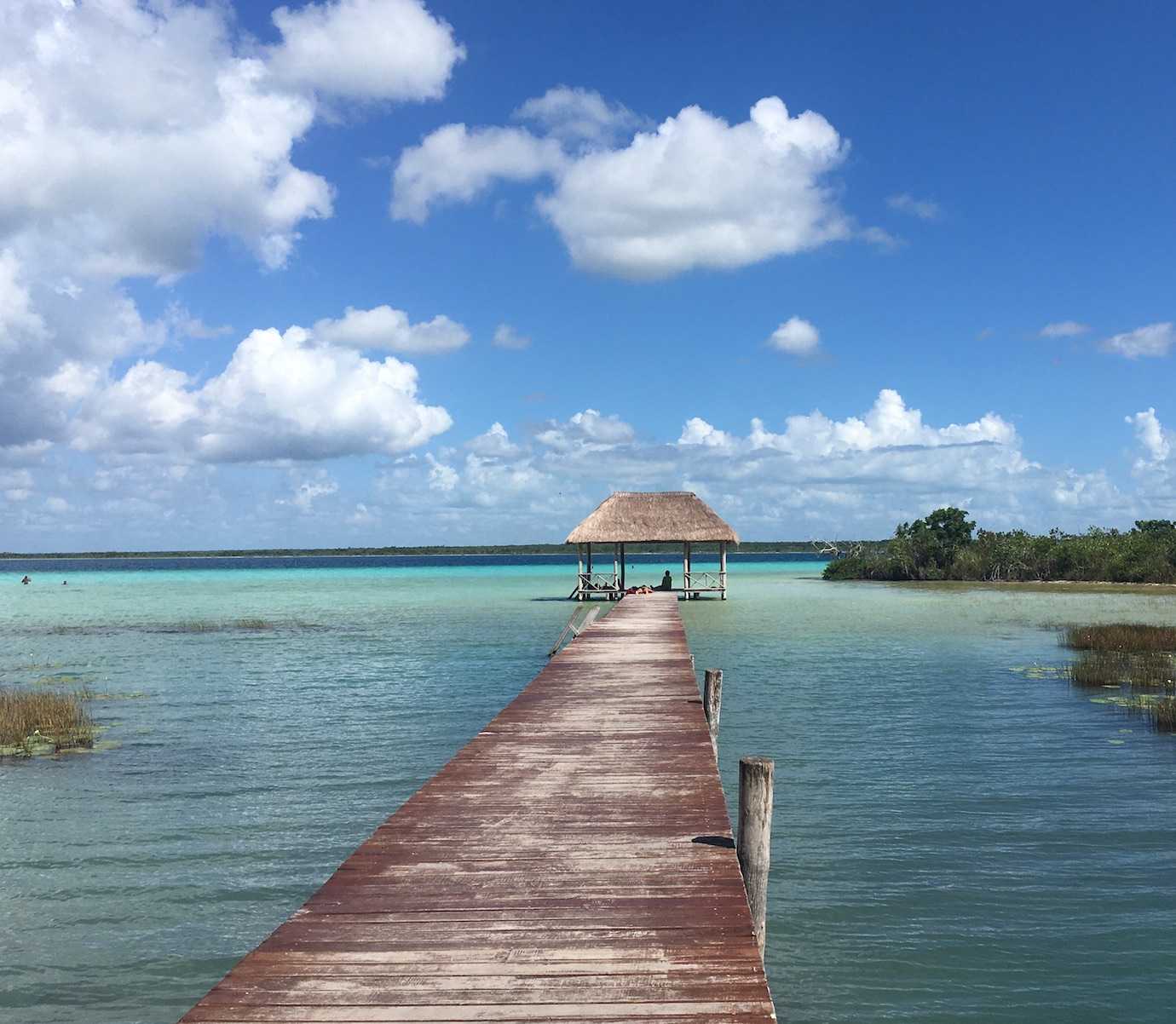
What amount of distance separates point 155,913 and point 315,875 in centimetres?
124

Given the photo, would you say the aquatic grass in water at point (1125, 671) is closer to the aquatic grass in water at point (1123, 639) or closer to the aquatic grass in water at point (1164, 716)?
the aquatic grass in water at point (1123, 639)

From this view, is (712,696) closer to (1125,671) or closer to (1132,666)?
(1125,671)

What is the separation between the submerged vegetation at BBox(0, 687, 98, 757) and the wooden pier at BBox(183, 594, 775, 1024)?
7.66 meters

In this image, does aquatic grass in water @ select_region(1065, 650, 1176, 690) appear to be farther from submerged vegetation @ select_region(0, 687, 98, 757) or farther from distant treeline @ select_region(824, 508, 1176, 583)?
distant treeline @ select_region(824, 508, 1176, 583)

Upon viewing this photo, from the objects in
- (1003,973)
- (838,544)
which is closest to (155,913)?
(1003,973)

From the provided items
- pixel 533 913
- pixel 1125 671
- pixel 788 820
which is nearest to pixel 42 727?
pixel 788 820

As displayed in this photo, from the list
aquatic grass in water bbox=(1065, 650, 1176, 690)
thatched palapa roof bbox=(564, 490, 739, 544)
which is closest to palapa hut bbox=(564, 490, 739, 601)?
thatched palapa roof bbox=(564, 490, 739, 544)

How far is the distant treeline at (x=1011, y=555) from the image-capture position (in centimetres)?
5175

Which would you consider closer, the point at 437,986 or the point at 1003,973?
the point at 437,986

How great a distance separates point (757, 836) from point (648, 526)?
3373cm

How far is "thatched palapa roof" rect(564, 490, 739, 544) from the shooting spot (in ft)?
129

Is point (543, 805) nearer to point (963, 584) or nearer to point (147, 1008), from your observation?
point (147, 1008)

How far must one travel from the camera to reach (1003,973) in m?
6.39

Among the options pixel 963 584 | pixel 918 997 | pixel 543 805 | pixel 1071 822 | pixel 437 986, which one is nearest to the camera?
pixel 437 986
